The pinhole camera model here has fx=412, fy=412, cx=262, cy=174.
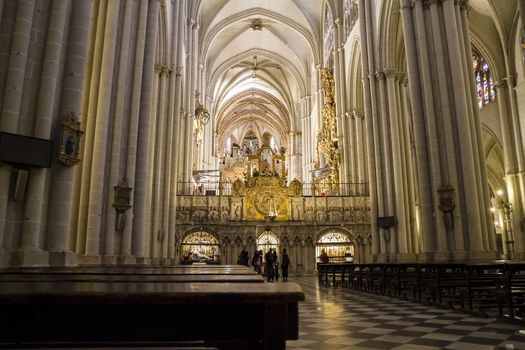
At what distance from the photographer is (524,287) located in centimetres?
696

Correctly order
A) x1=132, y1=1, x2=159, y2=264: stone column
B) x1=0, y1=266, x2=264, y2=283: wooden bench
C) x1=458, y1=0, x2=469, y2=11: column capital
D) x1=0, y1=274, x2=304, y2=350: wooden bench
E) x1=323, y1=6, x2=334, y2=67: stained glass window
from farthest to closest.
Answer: x1=323, y1=6, x2=334, y2=67: stained glass window → x1=458, y1=0, x2=469, y2=11: column capital → x1=132, y1=1, x2=159, y2=264: stone column → x1=0, y1=266, x2=264, y2=283: wooden bench → x1=0, y1=274, x2=304, y2=350: wooden bench

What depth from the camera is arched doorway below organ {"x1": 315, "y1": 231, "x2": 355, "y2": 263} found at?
24.7 metres

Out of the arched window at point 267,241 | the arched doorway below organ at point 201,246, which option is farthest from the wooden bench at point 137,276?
the arched window at point 267,241

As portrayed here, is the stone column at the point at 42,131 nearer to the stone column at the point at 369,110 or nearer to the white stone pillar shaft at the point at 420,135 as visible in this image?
the white stone pillar shaft at the point at 420,135

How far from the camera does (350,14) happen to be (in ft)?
84.8

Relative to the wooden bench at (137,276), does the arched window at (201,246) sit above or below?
above

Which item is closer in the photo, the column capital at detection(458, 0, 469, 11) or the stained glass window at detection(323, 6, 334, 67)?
the column capital at detection(458, 0, 469, 11)

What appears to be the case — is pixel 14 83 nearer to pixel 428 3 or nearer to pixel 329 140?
pixel 428 3

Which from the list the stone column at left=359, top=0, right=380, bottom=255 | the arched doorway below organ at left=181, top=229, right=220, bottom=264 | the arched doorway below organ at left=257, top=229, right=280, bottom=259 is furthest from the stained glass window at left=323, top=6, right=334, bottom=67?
the arched doorway below organ at left=181, top=229, right=220, bottom=264

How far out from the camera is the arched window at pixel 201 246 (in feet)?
79.8

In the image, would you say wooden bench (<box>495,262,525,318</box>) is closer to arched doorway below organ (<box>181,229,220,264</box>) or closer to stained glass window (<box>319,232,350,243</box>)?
stained glass window (<box>319,232,350,243</box>)

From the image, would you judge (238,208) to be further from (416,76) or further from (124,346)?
(124,346)

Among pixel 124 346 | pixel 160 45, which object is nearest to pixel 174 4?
pixel 160 45

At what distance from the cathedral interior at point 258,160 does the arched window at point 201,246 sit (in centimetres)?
12
